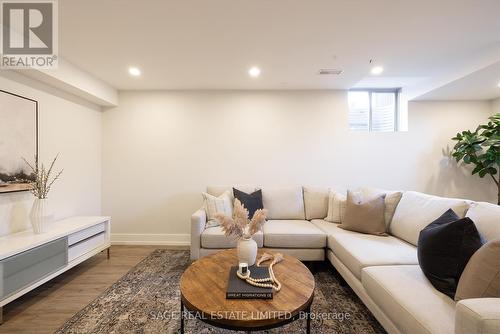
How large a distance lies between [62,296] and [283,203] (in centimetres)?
267

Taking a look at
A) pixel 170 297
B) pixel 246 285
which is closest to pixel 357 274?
pixel 246 285

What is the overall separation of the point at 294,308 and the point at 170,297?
1.45 meters

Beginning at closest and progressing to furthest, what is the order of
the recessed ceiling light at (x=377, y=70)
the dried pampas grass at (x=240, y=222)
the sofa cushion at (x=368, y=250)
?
Answer: the dried pampas grass at (x=240, y=222) → the sofa cushion at (x=368, y=250) → the recessed ceiling light at (x=377, y=70)

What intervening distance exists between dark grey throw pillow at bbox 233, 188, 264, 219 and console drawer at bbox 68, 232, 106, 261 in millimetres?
1832

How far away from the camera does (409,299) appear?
1.29 metres

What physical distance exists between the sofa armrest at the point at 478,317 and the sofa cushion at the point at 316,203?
224cm

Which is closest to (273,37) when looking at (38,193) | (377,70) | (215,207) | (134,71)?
(377,70)

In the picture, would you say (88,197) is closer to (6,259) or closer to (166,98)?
(6,259)

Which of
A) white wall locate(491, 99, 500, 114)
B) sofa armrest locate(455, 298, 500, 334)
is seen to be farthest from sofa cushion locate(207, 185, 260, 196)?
white wall locate(491, 99, 500, 114)

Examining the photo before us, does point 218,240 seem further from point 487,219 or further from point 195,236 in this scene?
point 487,219

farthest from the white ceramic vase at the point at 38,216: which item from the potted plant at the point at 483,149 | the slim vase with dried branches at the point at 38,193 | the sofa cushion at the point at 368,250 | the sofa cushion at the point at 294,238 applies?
the potted plant at the point at 483,149

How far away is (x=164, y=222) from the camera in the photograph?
12.0 ft

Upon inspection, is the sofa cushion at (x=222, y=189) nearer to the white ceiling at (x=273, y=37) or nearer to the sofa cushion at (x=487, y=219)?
the white ceiling at (x=273, y=37)

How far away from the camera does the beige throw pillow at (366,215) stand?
8.14ft
